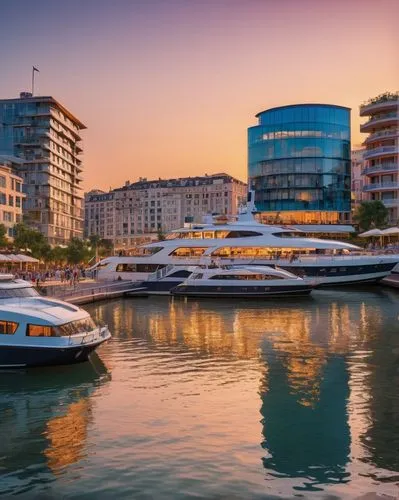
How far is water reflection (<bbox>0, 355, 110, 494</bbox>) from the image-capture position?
1396 centimetres

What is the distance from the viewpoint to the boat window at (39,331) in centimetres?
2367

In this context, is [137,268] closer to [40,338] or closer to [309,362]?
[309,362]

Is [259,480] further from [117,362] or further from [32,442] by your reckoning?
[117,362]

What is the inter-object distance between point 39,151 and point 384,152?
216 feet

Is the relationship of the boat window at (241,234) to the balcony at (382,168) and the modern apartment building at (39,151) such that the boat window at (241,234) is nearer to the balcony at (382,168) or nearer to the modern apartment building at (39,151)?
the balcony at (382,168)

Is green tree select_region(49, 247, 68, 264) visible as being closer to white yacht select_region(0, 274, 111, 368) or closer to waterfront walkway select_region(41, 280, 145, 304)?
waterfront walkway select_region(41, 280, 145, 304)

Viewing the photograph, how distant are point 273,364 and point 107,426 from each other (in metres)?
10.0

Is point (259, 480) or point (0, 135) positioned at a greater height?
point (0, 135)

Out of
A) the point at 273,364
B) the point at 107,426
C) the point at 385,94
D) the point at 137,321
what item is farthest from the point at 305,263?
the point at 385,94

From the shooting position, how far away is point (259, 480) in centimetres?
1305

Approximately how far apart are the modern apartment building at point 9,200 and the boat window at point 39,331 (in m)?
68.3

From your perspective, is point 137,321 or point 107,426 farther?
point 137,321

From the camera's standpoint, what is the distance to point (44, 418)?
57.9ft

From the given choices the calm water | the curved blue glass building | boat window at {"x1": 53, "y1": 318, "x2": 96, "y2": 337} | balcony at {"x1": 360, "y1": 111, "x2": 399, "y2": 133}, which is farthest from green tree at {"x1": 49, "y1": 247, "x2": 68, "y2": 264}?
boat window at {"x1": 53, "y1": 318, "x2": 96, "y2": 337}
